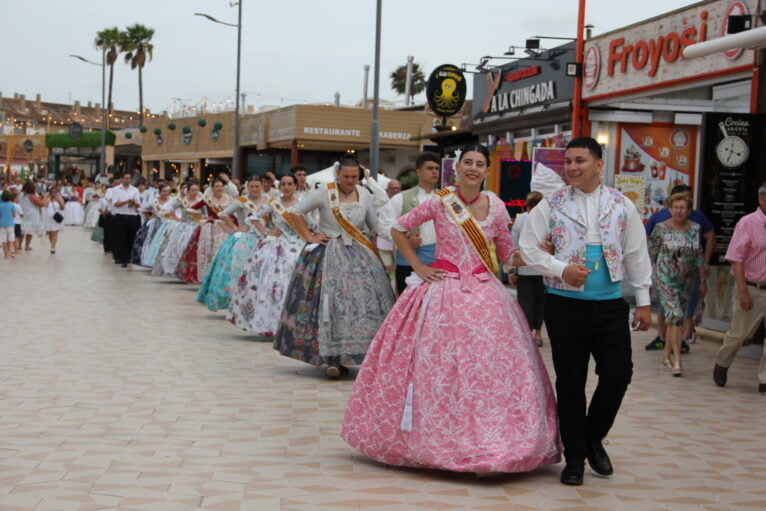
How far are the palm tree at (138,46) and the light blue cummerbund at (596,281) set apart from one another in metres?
71.5

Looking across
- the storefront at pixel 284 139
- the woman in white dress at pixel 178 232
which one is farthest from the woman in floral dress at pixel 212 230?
the storefront at pixel 284 139

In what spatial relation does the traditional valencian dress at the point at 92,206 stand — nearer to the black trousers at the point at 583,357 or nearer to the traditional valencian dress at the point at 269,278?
the traditional valencian dress at the point at 269,278

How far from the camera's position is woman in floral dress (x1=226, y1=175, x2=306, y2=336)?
11305 mm

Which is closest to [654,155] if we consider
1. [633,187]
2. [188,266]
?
[633,187]

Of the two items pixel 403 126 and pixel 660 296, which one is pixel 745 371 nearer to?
pixel 660 296

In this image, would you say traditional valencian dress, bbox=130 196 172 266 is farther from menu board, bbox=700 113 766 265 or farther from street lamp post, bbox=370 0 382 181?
menu board, bbox=700 113 766 265

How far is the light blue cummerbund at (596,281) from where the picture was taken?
5.52 meters

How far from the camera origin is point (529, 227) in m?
5.70

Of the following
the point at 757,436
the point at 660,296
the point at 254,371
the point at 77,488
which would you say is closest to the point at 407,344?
the point at 77,488

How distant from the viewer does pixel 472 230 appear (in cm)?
596

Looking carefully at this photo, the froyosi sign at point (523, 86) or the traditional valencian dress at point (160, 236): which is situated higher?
the froyosi sign at point (523, 86)

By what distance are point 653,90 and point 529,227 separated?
9407 millimetres

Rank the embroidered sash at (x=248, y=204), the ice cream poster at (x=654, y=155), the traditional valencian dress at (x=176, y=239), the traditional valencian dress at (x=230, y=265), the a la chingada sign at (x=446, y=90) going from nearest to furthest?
1. the embroidered sash at (x=248, y=204)
2. the traditional valencian dress at (x=230, y=265)
3. the ice cream poster at (x=654, y=155)
4. the traditional valencian dress at (x=176, y=239)
5. the a la chingada sign at (x=446, y=90)

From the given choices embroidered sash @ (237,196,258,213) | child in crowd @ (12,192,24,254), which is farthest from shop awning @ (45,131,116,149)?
embroidered sash @ (237,196,258,213)
